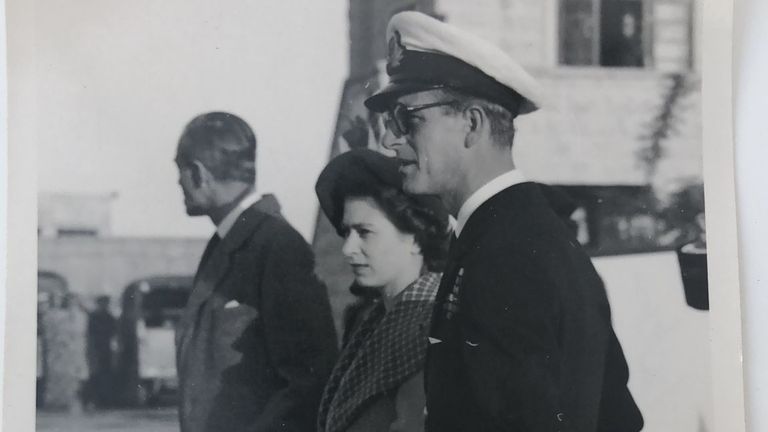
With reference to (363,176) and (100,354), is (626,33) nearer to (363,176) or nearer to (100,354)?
(363,176)

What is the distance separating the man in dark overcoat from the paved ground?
0.21 meters

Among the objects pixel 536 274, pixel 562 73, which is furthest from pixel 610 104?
pixel 536 274

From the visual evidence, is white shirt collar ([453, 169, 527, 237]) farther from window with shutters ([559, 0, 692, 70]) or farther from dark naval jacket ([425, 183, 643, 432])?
window with shutters ([559, 0, 692, 70])

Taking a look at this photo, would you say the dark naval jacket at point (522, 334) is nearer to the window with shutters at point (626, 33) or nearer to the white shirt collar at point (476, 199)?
the white shirt collar at point (476, 199)

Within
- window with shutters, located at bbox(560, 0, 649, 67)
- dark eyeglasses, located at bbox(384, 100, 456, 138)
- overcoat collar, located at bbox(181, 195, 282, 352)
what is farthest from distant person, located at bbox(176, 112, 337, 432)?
window with shutters, located at bbox(560, 0, 649, 67)

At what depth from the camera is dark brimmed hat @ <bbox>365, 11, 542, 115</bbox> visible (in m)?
0.65

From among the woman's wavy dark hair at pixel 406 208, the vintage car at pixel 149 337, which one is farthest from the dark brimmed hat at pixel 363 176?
the vintage car at pixel 149 337

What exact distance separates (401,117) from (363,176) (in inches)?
2.2

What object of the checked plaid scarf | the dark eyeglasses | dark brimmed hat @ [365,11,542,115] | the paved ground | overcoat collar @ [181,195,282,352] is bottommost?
the paved ground

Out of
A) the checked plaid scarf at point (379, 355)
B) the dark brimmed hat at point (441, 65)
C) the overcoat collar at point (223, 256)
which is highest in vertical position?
the dark brimmed hat at point (441, 65)

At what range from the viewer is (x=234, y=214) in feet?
2.14

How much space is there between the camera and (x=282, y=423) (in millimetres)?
643

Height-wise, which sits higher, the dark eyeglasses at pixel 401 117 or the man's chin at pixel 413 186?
the dark eyeglasses at pixel 401 117

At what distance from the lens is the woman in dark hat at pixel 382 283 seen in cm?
63
